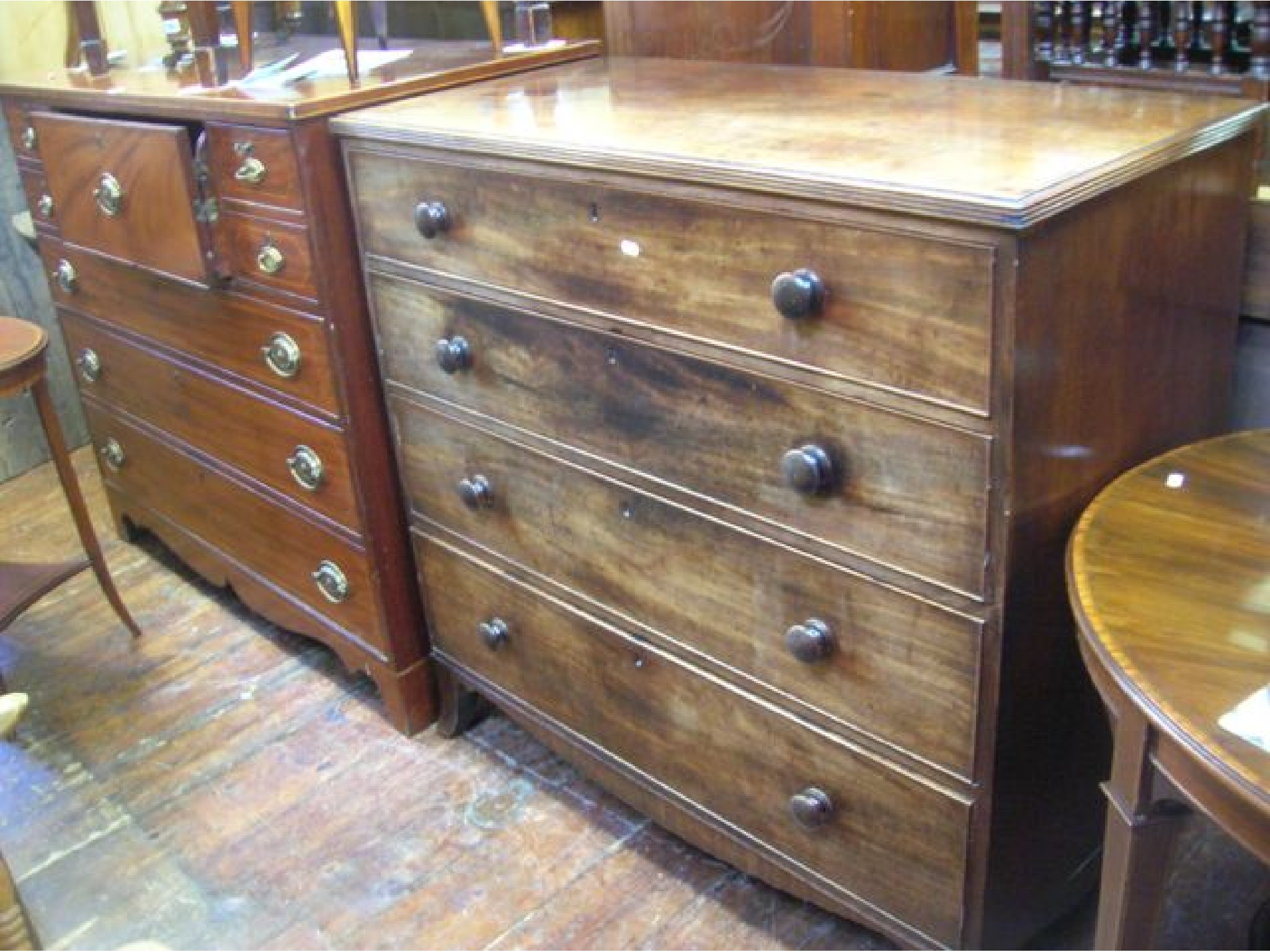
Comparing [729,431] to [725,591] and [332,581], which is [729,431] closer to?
[725,591]

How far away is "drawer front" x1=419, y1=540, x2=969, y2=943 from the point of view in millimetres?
1424

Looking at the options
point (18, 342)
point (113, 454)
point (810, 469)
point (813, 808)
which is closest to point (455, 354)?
point (810, 469)

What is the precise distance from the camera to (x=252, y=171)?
6.07 feet

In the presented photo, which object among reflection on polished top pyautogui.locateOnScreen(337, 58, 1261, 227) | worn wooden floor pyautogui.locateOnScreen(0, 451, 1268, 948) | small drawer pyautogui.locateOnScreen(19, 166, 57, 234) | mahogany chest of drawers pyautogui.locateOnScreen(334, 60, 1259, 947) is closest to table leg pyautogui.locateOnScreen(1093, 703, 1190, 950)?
mahogany chest of drawers pyautogui.locateOnScreen(334, 60, 1259, 947)

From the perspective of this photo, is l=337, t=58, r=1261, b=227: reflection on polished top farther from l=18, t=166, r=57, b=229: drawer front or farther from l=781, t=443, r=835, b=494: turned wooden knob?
l=18, t=166, r=57, b=229: drawer front

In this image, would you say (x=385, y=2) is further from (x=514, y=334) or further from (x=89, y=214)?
(x=514, y=334)

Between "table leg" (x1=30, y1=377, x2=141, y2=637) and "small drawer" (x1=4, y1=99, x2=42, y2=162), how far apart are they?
1.38 feet

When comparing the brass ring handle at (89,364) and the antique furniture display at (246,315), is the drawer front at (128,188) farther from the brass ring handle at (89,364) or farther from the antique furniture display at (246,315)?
the brass ring handle at (89,364)

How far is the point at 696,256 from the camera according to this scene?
4.41 ft

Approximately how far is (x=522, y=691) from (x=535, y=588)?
22 cm

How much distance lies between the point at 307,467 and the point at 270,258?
0.35m

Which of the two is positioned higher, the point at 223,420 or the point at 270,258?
the point at 270,258

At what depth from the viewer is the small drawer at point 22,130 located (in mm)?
2275

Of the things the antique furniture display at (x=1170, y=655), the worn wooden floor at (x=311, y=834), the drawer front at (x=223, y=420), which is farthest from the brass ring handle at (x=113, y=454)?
the antique furniture display at (x=1170, y=655)
